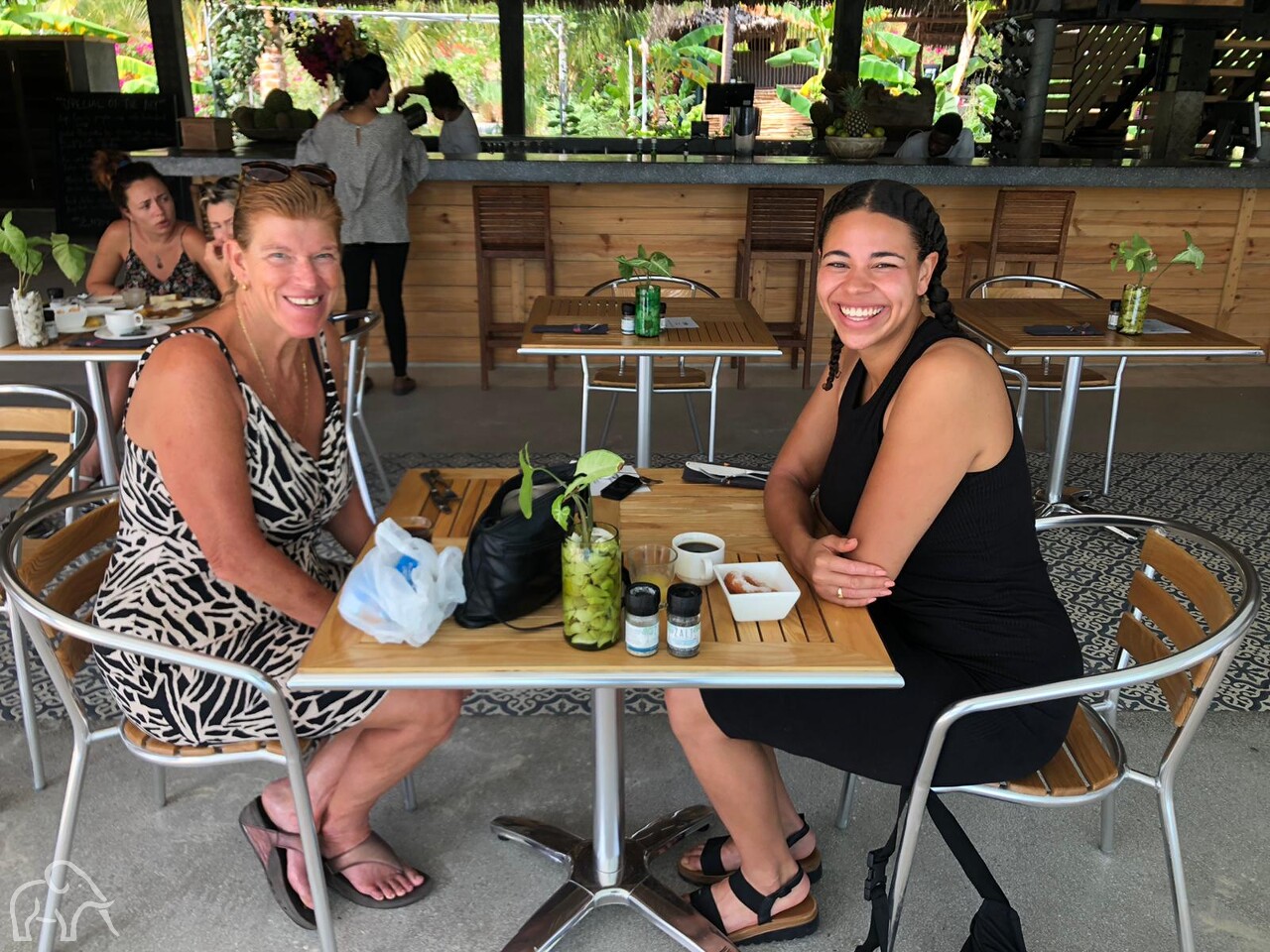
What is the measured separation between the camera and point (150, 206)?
3697 millimetres

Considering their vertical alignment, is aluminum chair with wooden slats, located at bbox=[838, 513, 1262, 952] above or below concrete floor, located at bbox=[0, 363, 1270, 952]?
above

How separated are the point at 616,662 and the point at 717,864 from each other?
85cm

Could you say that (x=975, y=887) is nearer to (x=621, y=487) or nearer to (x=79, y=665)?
(x=621, y=487)

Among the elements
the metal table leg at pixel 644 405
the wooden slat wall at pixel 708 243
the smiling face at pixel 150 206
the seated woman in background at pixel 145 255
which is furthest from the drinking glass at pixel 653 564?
the wooden slat wall at pixel 708 243

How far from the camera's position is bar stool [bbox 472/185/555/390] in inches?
202

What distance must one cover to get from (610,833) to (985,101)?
1249cm

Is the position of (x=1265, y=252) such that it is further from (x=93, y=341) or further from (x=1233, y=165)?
(x=93, y=341)

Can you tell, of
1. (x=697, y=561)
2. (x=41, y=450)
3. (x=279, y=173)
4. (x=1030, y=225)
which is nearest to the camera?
(x=697, y=561)

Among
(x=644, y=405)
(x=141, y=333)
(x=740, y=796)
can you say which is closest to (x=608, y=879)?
(x=740, y=796)

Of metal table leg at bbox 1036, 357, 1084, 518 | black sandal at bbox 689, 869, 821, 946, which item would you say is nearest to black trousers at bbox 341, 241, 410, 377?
metal table leg at bbox 1036, 357, 1084, 518

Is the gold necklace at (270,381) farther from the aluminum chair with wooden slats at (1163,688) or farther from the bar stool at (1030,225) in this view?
the bar stool at (1030,225)

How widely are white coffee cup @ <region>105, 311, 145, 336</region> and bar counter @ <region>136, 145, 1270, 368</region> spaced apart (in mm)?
2208

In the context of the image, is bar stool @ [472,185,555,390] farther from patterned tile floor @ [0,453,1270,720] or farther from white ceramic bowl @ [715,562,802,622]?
white ceramic bowl @ [715,562,802,622]

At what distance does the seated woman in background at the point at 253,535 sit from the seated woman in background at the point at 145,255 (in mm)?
2244
